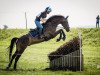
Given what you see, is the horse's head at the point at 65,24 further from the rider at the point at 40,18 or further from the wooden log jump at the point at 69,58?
the rider at the point at 40,18

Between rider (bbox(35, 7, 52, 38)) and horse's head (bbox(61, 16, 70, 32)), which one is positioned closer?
rider (bbox(35, 7, 52, 38))

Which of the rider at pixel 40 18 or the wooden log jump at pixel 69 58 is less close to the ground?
the rider at pixel 40 18

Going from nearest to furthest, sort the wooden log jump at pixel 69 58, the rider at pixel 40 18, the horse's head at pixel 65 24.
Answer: the wooden log jump at pixel 69 58 < the rider at pixel 40 18 < the horse's head at pixel 65 24

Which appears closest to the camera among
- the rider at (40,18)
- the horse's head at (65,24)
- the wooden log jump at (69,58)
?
the wooden log jump at (69,58)

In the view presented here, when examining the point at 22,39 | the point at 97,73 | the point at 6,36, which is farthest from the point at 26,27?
the point at 97,73

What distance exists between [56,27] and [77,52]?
86.0 inches

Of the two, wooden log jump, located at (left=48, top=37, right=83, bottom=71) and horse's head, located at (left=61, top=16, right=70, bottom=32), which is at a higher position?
horse's head, located at (left=61, top=16, right=70, bottom=32)

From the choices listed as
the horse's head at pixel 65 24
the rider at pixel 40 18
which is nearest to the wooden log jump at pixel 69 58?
the horse's head at pixel 65 24

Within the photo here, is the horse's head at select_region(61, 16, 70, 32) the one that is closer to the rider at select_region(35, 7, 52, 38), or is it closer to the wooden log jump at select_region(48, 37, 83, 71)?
the wooden log jump at select_region(48, 37, 83, 71)

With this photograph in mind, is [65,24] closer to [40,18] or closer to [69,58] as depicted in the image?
[40,18]

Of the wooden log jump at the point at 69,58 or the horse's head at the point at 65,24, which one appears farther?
the horse's head at the point at 65,24

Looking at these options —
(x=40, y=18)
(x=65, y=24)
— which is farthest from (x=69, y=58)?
(x=40, y=18)

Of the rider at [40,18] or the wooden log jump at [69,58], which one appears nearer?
the wooden log jump at [69,58]

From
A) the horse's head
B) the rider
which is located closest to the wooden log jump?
the horse's head
